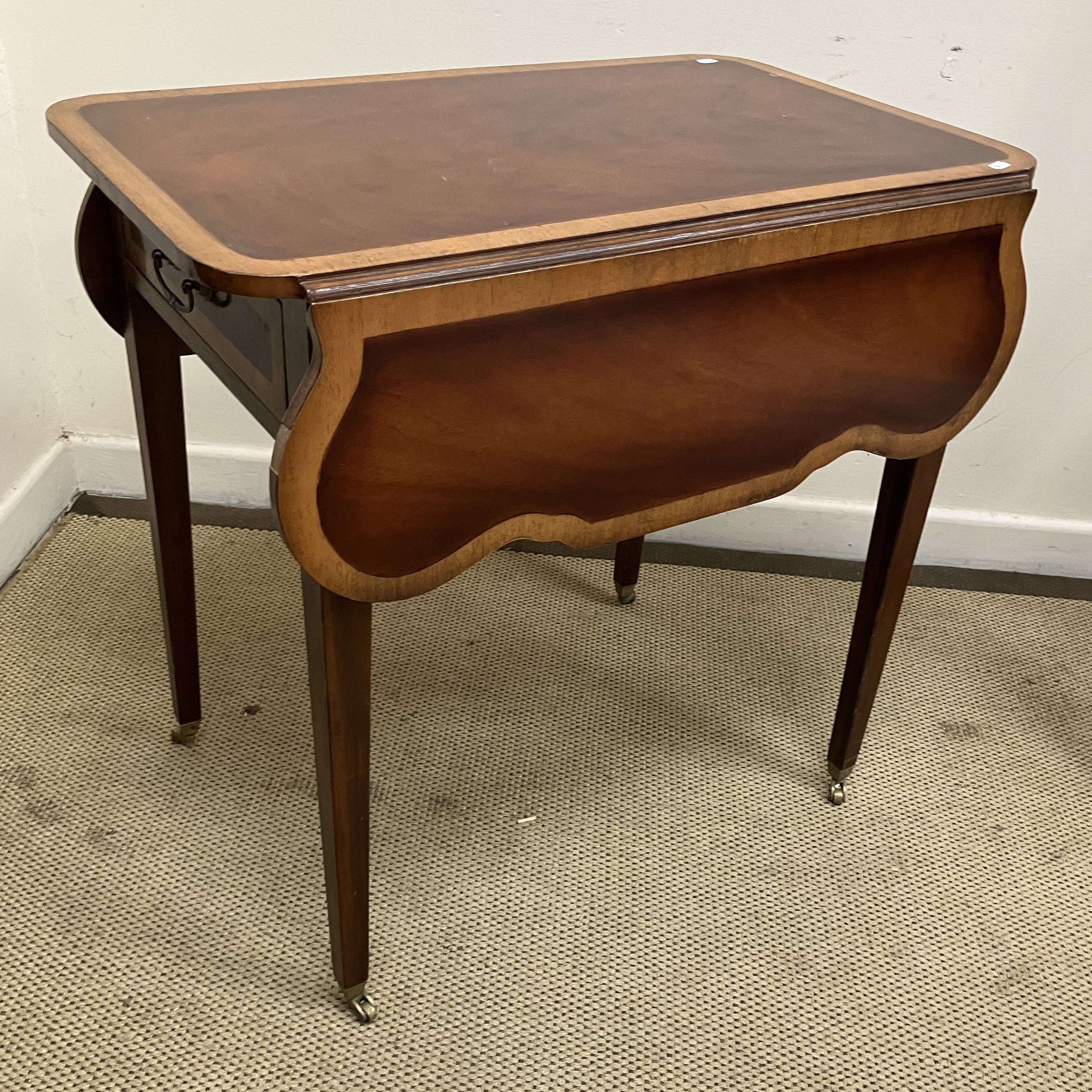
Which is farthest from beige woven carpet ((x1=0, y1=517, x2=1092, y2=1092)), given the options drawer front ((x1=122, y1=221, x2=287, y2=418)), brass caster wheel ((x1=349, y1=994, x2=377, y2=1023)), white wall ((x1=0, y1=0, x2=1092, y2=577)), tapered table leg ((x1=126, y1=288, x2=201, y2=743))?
drawer front ((x1=122, y1=221, x2=287, y2=418))

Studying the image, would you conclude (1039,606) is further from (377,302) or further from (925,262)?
(377,302)

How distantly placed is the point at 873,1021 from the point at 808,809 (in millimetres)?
302

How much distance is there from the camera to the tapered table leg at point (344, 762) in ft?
3.09

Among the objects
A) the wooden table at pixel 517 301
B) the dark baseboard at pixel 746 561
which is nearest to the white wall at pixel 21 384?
the dark baseboard at pixel 746 561

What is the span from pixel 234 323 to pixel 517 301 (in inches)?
10.0

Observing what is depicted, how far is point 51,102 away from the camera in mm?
1660

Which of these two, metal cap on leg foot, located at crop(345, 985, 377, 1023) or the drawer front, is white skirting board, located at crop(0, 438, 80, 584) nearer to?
the drawer front

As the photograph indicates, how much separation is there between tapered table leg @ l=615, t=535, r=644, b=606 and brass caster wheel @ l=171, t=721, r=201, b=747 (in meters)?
0.65

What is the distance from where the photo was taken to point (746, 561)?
1.93 meters

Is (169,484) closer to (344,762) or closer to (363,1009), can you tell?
(344,762)

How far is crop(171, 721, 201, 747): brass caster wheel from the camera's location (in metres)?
1.45

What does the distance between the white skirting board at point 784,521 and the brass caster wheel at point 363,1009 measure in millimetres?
988

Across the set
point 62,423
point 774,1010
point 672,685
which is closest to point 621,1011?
point 774,1010

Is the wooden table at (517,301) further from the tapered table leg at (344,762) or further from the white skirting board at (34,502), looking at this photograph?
the white skirting board at (34,502)
